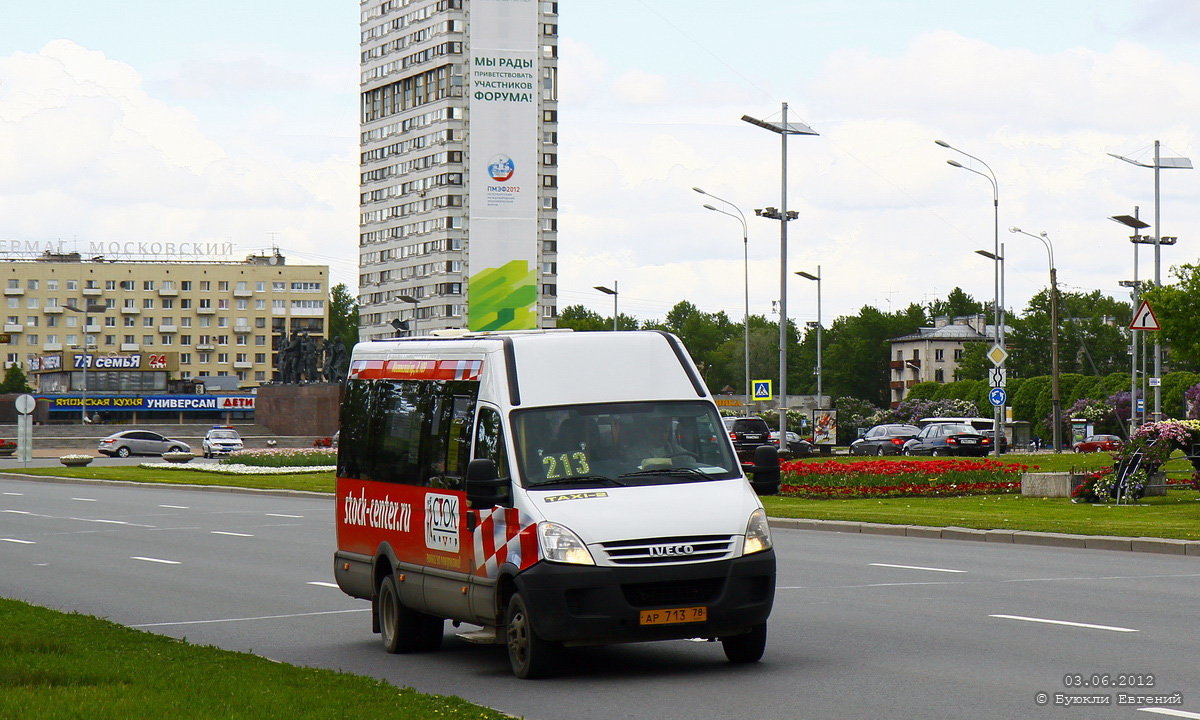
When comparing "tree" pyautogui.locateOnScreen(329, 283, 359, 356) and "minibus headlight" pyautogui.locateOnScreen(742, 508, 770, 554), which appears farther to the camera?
"tree" pyautogui.locateOnScreen(329, 283, 359, 356)

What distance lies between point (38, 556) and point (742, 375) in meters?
172

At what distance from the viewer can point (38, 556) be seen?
20.9 meters

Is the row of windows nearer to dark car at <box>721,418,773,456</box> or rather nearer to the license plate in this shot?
dark car at <box>721,418,773,456</box>

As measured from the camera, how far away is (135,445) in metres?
74.1

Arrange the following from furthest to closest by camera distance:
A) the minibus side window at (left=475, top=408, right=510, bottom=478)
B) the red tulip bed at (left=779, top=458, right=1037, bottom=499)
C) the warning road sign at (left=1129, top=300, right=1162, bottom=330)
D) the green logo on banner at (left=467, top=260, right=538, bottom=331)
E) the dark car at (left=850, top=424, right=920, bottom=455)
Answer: the green logo on banner at (left=467, top=260, right=538, bottom=331), the dark car at (left=850, top=424, right=920, bottom=455), the red tulip bed at (left=779, top=458, right=1037, bottom=499), the warning road sign at (left=1129, top=300, right=1162, bottom=330), the minibus side window at (left=475, top=408, right=510, bottom=478)

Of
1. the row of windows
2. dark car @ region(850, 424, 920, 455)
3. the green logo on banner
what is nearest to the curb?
dark car @ region(850, 424, 920, 455)

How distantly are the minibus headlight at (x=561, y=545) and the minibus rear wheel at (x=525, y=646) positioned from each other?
13.9 inches

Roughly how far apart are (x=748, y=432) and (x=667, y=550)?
154ft

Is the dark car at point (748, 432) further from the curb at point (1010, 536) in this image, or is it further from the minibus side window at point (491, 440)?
the minibus side window at point (491, 440)

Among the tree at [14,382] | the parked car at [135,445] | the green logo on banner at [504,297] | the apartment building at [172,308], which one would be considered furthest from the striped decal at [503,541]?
the apartment building at [172,308]

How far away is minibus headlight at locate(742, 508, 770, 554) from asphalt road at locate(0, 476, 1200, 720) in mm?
769

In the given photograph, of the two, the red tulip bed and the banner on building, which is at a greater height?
the banner on building

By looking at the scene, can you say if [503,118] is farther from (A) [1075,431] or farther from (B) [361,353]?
(B) [361,353]

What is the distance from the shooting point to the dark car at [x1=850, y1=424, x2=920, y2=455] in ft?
192
